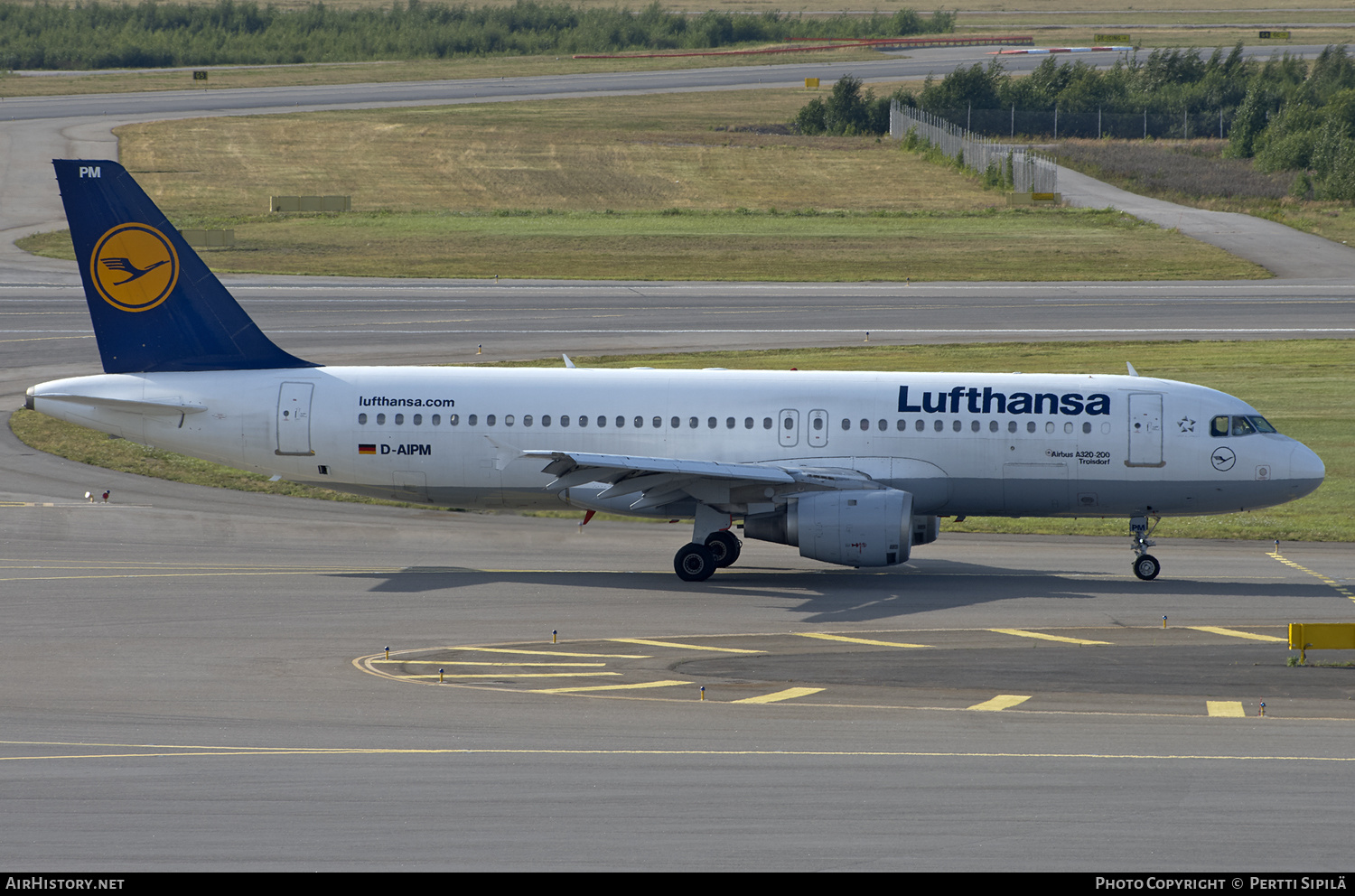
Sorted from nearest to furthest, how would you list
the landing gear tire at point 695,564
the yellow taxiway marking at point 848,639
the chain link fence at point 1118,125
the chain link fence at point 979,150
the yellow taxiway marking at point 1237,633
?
the yellow taxiway marking at point 848,639
the yellow taxiway marking at point 1237,633
the landing gear tire at point 695,564
the chain link fence at point 979,150
the chain link fence at point 1118,125

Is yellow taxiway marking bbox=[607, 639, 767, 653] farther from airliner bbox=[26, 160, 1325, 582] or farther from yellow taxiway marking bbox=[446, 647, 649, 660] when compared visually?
airliner bbox=[26, 160, 1325, 582]

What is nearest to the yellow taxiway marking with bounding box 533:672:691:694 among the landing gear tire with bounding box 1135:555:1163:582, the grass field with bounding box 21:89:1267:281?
the landing gear tire with bounding box 1135:555:1163:582

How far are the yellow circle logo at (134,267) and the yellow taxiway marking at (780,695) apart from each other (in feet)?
59.3

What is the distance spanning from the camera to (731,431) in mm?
32781

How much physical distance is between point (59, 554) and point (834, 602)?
1801cm

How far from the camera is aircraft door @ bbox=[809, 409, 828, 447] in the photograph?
32.6 metres

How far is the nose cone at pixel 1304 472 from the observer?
31.9 meters

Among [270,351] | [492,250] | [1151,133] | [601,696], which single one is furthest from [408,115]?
[601,696]

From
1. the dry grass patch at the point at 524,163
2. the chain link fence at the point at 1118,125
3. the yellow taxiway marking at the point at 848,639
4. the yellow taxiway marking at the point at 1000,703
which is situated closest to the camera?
the yellow taxiway marking at the point at 1000,703

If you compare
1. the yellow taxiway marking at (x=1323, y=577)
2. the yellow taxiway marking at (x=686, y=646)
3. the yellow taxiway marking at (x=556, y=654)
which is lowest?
the yellow taxiway marking at (x=1323, y=577)

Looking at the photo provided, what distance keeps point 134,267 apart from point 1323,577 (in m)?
28.1

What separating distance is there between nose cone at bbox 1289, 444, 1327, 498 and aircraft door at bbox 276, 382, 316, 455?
2218 cm

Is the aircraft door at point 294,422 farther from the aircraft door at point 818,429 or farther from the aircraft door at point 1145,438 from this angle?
the aircraft door at point 1145,438

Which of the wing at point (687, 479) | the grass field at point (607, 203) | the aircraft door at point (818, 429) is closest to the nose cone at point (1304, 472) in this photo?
the wing at point (687, 479)
